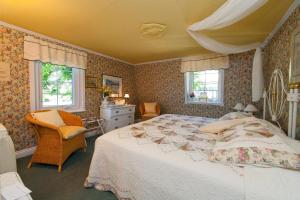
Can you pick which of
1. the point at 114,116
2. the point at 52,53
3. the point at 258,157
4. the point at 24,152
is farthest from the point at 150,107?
the point at 258,157

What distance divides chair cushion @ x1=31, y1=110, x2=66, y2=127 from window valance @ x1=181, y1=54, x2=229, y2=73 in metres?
3.35

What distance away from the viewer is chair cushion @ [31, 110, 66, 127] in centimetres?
248

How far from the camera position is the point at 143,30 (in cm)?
255

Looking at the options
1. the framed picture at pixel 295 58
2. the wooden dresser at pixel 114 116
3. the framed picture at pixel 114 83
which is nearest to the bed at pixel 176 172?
the framed picture at pixel 295 58

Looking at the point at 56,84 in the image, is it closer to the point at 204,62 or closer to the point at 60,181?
the point at 60,181

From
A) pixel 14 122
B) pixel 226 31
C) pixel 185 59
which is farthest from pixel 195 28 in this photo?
pixel 14 122

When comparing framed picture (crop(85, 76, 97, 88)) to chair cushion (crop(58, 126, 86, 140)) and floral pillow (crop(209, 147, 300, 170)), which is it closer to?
chair cushion (crop(58, 126, 86, 140))

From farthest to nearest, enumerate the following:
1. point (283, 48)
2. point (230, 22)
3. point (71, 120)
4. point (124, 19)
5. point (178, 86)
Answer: point (178, 86), point (71, 120), point (124, 19), point (283, 48), point (230, 22)

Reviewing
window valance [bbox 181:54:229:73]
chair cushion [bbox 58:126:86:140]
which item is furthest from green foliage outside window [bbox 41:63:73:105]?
window valance [bbox 181:54:229:73]

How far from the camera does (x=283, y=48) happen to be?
215 centimetres

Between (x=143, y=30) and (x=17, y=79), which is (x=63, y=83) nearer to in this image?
(x=17, y=79)

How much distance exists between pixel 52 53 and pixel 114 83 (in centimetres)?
192

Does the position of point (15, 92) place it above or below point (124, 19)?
below

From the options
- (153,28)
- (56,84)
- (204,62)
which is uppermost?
(153,28)
